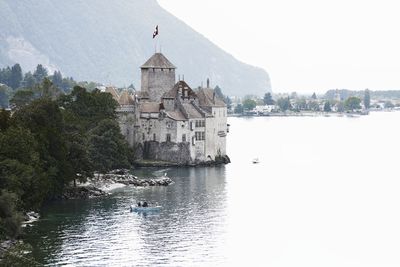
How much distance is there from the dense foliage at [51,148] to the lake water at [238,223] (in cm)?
249

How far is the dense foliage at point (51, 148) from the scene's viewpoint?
65.5 meters

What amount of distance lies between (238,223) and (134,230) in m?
8.49

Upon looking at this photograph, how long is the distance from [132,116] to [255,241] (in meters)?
47.6

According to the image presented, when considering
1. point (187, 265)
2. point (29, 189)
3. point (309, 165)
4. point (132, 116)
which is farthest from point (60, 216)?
point (309, 165)

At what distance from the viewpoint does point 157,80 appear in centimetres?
11612

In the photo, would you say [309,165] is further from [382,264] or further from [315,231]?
[382,264]

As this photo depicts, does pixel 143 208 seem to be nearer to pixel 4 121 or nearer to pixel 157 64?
pixel 4 121

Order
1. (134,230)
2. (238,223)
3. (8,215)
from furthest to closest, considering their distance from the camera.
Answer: (238,223) < (134,230) < (8,215)

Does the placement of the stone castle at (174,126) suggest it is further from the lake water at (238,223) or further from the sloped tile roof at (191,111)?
the lake water at (238,223)

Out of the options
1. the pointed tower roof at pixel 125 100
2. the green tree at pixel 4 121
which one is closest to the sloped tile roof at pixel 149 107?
the pointed tower roof at pixel 125 100

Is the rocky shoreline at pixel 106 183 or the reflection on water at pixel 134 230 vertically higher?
the rocky shoreline at pixel 106 183

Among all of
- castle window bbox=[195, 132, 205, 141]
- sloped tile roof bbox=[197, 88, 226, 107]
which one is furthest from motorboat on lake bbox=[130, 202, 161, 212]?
sloped tile roof bbox=[197, 88, 226, 107]

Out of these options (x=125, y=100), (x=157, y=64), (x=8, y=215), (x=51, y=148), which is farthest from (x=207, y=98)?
(x=8, y=215)

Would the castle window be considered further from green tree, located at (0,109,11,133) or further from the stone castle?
green tree, located at (0,109,11,133)
